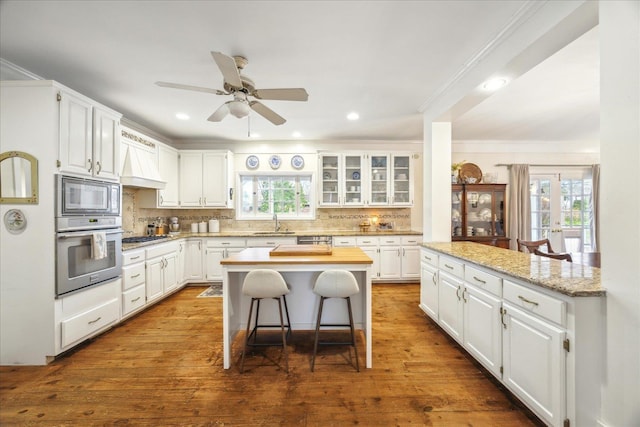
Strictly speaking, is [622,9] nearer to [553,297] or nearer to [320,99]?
[553,297]

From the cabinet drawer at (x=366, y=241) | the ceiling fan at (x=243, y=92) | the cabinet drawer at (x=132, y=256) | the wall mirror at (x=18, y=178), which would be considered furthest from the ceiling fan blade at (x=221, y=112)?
the cabinet drawer at (x=366, y=241)

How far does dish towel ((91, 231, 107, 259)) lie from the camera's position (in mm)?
2451

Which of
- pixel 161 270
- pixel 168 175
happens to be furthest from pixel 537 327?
pixel 168 175

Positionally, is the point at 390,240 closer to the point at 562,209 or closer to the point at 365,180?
the point at 365,180

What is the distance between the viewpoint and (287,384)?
1.94 meters

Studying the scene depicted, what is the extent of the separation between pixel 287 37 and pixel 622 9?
1.91 m

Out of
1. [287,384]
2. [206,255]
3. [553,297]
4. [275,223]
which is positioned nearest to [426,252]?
[553,297]

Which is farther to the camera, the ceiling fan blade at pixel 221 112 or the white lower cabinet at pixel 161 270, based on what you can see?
the white lower cabinet at pixel 161 270

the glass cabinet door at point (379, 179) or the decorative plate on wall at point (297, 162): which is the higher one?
the decorative plate on wall at point (297, 162)

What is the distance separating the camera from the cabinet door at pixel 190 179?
4598 millimetres

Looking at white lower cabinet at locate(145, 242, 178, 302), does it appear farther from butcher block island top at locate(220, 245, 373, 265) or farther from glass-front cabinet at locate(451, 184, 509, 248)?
glass-front cabinet at locate(451, 184, 509, 248)

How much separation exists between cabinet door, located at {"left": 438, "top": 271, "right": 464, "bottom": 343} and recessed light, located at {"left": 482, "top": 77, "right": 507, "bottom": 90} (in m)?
1.75

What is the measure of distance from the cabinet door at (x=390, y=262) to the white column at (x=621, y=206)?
3.13 m

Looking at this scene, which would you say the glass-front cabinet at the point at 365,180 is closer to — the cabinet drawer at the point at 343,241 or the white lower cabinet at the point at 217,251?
the cabinet drawer at the point at 343,241
